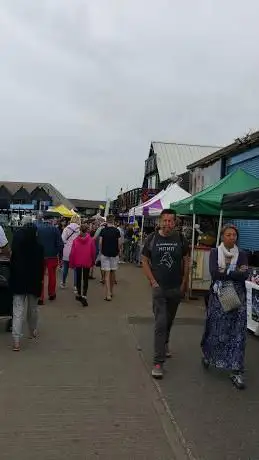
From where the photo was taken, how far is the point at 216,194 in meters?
11.2

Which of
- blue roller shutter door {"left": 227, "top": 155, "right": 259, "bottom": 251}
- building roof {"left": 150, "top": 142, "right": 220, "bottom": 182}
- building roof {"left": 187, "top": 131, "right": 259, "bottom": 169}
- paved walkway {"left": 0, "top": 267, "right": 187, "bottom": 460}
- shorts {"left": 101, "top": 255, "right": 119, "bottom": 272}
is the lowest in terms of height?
paved walkway {"left": 0, "top": 267, "right": 187, "bottom": 460}

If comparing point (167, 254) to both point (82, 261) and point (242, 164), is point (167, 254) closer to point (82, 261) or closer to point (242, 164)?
point (82, 261)

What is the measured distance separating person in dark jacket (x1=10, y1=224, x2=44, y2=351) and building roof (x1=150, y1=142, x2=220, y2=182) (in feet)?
110

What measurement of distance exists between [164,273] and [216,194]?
5.48 meters

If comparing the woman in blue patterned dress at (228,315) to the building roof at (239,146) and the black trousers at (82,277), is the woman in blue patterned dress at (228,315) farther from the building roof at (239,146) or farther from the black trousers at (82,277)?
the building roof at (239,146)

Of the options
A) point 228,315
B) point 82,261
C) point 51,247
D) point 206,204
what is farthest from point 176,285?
point 51,247

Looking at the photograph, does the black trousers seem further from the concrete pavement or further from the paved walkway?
the concrete pavement

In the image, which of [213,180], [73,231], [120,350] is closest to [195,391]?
[120,350]

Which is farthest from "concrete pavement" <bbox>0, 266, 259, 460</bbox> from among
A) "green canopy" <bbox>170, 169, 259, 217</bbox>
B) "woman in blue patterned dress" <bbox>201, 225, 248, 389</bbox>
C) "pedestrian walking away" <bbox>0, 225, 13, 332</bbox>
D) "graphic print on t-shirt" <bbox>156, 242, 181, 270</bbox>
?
"green canopy" <bbox>170, 169, 259, 217</bbox>

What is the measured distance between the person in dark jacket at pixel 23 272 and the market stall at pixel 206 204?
422 cm

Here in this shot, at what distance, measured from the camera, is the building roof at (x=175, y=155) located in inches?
1630

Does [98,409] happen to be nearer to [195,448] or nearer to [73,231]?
[195,448]

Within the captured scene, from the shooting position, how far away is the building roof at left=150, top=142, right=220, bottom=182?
41406mm

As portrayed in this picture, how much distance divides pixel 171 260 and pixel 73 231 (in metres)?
7.32
